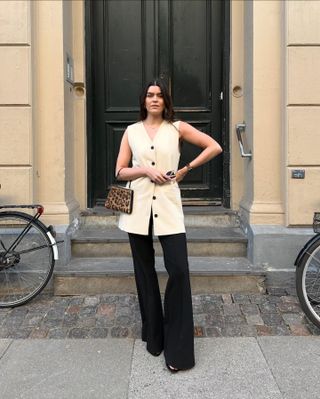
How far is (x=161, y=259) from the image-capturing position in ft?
15.9

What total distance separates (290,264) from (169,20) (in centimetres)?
305

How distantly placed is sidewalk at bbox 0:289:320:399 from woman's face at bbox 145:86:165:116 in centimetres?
168

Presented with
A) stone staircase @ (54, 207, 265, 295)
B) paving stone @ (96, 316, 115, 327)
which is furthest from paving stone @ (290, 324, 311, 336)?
paving stone @ (96, 316, 115, 327)

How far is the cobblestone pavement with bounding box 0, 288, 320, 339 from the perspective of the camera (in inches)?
148

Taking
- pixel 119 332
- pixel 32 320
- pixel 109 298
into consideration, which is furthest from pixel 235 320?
pixel 32 320

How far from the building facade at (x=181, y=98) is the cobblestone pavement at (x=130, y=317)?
53 centimetres

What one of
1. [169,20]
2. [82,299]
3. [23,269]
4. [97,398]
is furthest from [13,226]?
[169,20]

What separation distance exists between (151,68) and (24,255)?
2590 mm

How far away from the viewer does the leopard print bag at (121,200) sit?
3164mm

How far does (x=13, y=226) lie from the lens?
14.7 ft

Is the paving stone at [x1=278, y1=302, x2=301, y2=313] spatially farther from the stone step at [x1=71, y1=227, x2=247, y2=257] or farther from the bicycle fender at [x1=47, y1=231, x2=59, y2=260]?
the bicycle fender at [x1=47, y1=231, x2=59, y2=260]

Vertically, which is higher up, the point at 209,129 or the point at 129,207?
the point at 209,129

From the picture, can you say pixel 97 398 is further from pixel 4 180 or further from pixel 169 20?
pixel 169 20

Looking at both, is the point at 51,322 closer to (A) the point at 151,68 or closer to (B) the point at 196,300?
(B) the point at 196,300
